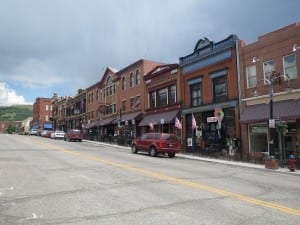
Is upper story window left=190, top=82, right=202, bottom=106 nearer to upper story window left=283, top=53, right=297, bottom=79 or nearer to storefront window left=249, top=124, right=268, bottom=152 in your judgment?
storefront window left=249, top=124, right=268, bottom=152

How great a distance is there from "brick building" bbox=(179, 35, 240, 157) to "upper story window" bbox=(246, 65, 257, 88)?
107 cm

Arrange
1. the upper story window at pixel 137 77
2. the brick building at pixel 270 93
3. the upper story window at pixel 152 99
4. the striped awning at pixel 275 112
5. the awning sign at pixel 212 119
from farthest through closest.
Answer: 1. the upper story window at pixel 137 77
2. the upper story window at pixel 152 99
3. the awning sign at pixel 212 119
4. the brick building at pixel 270 93
5. the striped awning at pixel 275 112

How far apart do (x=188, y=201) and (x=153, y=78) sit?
31.3m

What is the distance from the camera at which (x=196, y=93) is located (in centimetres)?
3341

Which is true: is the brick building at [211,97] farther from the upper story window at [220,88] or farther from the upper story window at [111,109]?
the upper story window at [111,109]

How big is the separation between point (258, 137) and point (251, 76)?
4.57 metres

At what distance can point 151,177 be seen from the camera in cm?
1450

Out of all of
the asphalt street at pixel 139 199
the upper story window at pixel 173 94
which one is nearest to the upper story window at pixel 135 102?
the upper story window at pixel 173 94

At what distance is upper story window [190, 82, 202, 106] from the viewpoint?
32750mm

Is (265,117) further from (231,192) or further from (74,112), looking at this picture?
(74,112)

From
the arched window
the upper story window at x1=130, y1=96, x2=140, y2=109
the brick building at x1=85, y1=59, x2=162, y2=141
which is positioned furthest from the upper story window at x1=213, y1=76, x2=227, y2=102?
the arched window

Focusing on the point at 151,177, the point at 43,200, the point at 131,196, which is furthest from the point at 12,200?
the point at 151,177

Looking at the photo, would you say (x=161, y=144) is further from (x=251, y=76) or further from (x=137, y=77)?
(x=137, y=77)

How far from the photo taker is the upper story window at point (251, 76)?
27.0 meters
